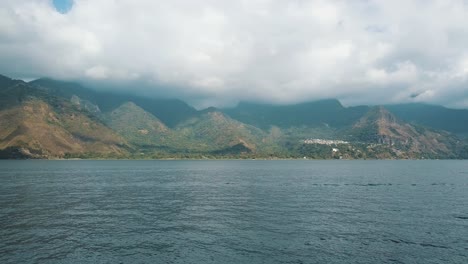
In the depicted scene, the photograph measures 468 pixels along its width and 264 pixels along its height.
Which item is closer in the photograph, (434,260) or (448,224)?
(434,260)

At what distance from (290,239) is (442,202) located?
72.1 metres

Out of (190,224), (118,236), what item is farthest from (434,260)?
(118,236)

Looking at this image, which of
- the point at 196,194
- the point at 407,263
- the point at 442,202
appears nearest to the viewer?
the point at 407,263

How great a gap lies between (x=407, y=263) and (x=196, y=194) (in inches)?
3379

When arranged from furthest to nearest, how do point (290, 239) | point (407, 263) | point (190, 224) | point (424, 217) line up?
point (424, 217) → point (190, 224) → point (290, 239) → point (407, 263)

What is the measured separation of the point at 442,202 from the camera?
110562mm

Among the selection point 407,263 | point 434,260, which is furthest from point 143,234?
point 434,260

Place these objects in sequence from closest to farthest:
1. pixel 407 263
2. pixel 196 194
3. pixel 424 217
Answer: pixel 407 263
pixel 424 217
pixel 196 194

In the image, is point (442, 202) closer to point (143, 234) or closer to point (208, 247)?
point (208, 247)

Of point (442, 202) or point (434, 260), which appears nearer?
point (434, 260)

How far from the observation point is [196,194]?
127938 mm

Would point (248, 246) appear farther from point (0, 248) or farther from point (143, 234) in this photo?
point (0, 248)

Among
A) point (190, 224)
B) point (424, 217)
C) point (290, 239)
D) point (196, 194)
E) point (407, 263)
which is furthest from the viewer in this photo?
point (196, 194)

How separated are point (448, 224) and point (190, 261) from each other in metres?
59.5
